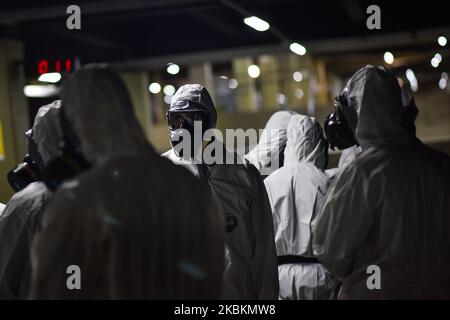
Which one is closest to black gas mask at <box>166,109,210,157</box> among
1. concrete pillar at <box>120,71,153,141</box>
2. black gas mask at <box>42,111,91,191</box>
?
black gas mask at <box>42,111,91,191</box>

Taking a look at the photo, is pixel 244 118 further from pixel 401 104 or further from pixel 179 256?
pixel 179 256

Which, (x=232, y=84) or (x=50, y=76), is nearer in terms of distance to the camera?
(x=50, y=76)

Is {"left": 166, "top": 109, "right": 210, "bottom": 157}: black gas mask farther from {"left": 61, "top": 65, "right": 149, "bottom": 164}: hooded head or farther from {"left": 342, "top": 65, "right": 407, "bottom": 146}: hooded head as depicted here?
{"left": 61, "top": 65, "right": 149, "bottom": 164}: hooded head

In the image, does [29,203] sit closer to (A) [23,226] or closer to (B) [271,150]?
(A) [23,226]

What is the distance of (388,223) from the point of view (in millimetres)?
2555

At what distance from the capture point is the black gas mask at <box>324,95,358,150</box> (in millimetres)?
2998

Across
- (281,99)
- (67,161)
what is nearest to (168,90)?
(281,99)

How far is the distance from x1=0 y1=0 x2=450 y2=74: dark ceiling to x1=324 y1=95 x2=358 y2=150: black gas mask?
3005mm

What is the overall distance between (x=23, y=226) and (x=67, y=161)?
0.77m

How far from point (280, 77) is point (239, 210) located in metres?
11.0

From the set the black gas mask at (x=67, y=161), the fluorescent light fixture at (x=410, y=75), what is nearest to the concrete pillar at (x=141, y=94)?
the fluorescent light fixture at (x=410, y=75)

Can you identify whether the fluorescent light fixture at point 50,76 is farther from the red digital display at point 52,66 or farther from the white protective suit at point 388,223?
the white protective suit at point 388,223

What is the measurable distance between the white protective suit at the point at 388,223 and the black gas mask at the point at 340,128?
12.4 inches

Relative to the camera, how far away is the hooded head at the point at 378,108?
8.86ft
